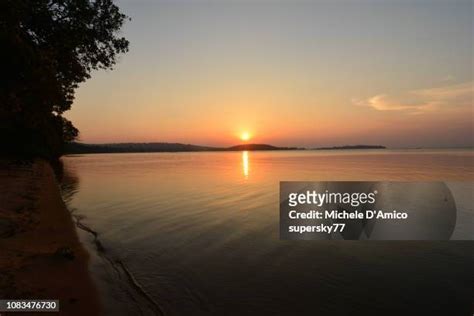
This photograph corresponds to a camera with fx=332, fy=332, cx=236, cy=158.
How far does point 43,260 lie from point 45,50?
8872 mm

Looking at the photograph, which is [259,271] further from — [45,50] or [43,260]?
[45,50]

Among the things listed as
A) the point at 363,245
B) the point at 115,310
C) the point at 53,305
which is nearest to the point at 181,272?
the point at 115,310

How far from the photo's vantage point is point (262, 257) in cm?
1384

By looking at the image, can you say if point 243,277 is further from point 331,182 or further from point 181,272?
point 331,182

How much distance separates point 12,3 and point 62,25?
4065 mm

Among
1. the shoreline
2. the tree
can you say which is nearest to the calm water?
the shoreline

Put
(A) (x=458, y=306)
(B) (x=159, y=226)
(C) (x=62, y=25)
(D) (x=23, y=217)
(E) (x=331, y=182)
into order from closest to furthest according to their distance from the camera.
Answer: (A) (x=458, y=306), (C) (x=62, y=25), (D) (x=23, y=217), (B) (x=159, y=226), (E) (x=331, y=182)

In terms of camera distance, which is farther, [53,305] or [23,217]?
[23,217]

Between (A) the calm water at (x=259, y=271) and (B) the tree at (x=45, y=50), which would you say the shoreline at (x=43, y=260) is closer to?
(A) the calm water at (x=259, y=271)

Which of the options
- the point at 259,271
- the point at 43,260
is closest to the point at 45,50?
the point at 43,260

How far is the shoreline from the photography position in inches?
352

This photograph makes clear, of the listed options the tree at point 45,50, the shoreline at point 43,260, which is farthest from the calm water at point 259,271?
the tree at point 45,50

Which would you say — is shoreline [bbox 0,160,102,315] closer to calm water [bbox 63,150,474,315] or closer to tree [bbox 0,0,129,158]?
calm water [bbox 63,150,474,315]

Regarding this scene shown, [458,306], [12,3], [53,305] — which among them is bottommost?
[458,306]
